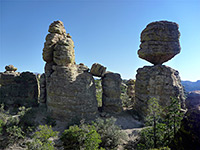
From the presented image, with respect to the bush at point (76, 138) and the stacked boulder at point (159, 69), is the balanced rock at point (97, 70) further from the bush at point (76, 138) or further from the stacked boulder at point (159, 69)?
the bush at point (76, 138)

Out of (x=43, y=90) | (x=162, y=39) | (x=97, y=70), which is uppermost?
(x=162, y=39)

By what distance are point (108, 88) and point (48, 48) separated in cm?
941

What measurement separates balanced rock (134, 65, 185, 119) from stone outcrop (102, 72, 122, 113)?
3206 mm

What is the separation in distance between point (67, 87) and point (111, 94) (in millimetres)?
6065

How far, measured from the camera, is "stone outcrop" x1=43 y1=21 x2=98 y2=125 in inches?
517

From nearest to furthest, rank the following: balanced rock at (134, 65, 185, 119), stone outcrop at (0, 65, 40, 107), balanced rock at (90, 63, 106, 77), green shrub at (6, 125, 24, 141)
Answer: green shrub at (6, 125, 24, 141) < balanced rock at (134, 65, 185, 119) < balanced rock at (90, 63, 106, 77) < stone outcrop at (0, 65, 40, 107)

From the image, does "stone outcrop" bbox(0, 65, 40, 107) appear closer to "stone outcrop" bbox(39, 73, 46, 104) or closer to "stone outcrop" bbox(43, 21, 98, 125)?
"stone outcrop" bbox(39, 73, 46, 104)

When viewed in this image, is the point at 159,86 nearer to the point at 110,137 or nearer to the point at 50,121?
the point at 110,137

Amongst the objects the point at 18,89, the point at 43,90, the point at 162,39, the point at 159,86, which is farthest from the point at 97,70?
the point at 18,89

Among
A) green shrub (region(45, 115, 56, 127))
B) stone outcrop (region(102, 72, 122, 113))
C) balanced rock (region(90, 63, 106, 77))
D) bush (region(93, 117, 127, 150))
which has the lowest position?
bush (region(93, 117, 127, 150))

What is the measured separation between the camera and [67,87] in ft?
43.7

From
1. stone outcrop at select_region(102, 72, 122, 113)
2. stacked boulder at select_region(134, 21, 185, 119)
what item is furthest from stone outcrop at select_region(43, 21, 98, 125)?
stacked boulder at select_region(134, 21, 185, 119)

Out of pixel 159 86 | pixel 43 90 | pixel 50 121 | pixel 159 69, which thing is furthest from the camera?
pixel 43 90

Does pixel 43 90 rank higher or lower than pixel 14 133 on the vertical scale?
higher
